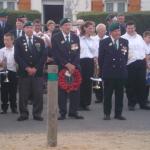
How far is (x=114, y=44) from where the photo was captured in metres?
13.8

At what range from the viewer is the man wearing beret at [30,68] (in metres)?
13.7

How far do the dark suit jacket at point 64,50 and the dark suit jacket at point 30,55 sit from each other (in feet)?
0.87

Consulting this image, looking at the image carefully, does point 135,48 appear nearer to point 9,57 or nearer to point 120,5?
point 9,57

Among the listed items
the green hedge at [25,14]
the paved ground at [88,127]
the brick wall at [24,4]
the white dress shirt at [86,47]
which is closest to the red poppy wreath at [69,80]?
the paved ground at [88,127]

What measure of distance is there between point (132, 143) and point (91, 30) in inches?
170

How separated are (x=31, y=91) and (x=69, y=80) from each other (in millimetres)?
833

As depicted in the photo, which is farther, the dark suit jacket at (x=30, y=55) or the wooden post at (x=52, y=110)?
the dark suit jacket at (x=30, y=55)

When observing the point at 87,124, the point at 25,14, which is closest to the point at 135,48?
the point at 87,124

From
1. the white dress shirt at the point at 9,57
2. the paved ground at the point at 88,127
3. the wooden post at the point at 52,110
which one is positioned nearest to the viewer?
the wooden post at the point at 52,110

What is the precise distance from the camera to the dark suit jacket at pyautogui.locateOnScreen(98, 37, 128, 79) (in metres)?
13.8

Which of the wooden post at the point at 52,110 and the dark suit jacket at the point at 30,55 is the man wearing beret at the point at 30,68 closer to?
the dark suit jacket at the point at 30,55

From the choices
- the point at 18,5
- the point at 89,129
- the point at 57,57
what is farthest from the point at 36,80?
the point at 18,5

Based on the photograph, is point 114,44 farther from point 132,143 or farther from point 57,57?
point 132,143

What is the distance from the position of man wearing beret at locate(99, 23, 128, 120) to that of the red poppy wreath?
1.74 ft
